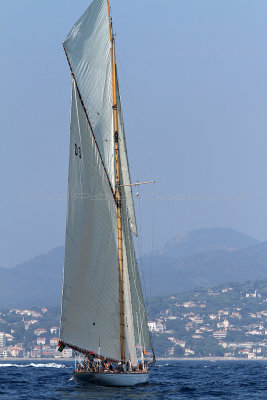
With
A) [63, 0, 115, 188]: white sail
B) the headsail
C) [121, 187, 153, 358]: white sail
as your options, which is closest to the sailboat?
[63, 0, 115, 188]: white sail

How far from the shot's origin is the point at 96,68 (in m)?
66.6

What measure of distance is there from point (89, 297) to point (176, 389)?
1263 cm

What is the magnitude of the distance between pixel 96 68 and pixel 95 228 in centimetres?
1129

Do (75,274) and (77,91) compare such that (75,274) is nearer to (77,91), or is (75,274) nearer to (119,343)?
(119,343)

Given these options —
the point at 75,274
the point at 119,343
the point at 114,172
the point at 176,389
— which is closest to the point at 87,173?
the point at 114,172

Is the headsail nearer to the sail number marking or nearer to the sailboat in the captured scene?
the sailboat

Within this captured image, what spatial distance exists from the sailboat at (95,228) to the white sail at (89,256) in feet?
0.22

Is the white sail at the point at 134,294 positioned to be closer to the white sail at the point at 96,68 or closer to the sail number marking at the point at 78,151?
the white sail at the point at 96,68

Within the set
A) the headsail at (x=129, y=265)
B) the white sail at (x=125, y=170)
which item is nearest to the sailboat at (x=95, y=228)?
the headsail at (x=129, y=265)

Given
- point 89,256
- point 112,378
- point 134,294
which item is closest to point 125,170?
point 89,256

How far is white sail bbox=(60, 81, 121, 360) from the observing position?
65.1 m

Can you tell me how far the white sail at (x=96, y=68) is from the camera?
65875 millimetres

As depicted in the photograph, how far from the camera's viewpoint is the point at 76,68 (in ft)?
216

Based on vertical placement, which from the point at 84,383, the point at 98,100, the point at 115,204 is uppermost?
the point at 98,100
